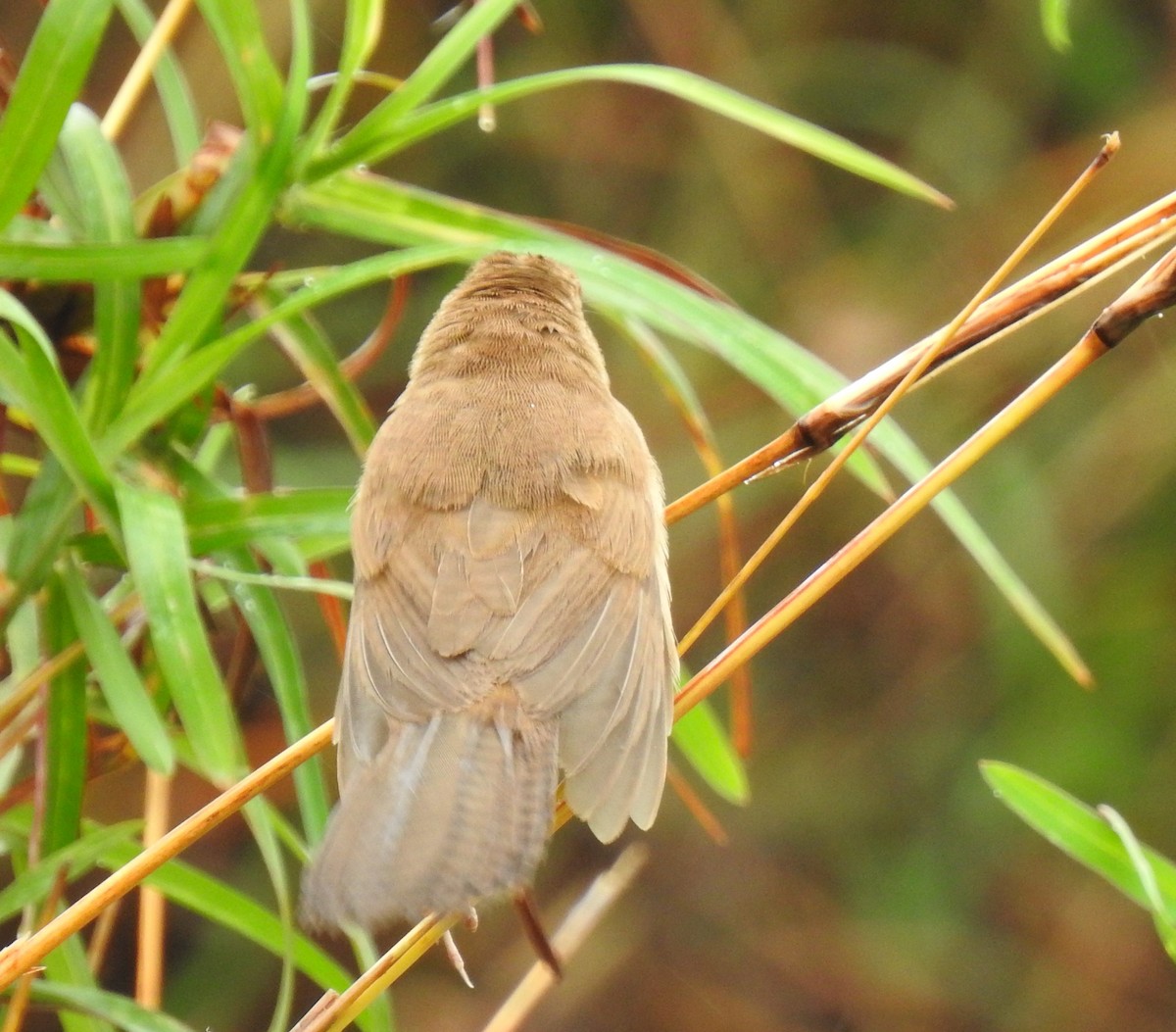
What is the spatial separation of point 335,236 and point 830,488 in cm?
163

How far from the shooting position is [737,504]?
15.6 ft

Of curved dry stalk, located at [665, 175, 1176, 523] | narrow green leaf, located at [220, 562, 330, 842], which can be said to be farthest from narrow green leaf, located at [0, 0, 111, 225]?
curved dry stalk, located at [665, 175, 1176, 523]

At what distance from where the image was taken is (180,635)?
1.94 metres

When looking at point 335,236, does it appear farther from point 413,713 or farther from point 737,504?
point 413,713

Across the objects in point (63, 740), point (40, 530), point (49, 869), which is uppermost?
point (40, 530)

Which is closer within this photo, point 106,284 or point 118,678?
point 118,678

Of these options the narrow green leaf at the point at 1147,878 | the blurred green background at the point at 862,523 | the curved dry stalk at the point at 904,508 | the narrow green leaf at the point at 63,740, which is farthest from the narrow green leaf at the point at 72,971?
the blurred green background at the point at 862,523

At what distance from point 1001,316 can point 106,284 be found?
1135 millimetres

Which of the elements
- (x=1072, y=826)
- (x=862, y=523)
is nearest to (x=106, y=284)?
(x=1072, y=826)

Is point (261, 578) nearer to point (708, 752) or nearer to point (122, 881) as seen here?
point (122, 881)

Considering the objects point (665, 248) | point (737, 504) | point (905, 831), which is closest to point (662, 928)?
point (905, 831)

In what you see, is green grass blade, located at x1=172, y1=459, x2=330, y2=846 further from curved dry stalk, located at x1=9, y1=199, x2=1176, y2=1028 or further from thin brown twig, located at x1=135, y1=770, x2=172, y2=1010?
curved dry stalk, located at x1=9, y1=199, x2=1176, y2=1028

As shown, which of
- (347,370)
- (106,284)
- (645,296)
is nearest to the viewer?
(106,284)

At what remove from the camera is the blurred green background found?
180 inches
